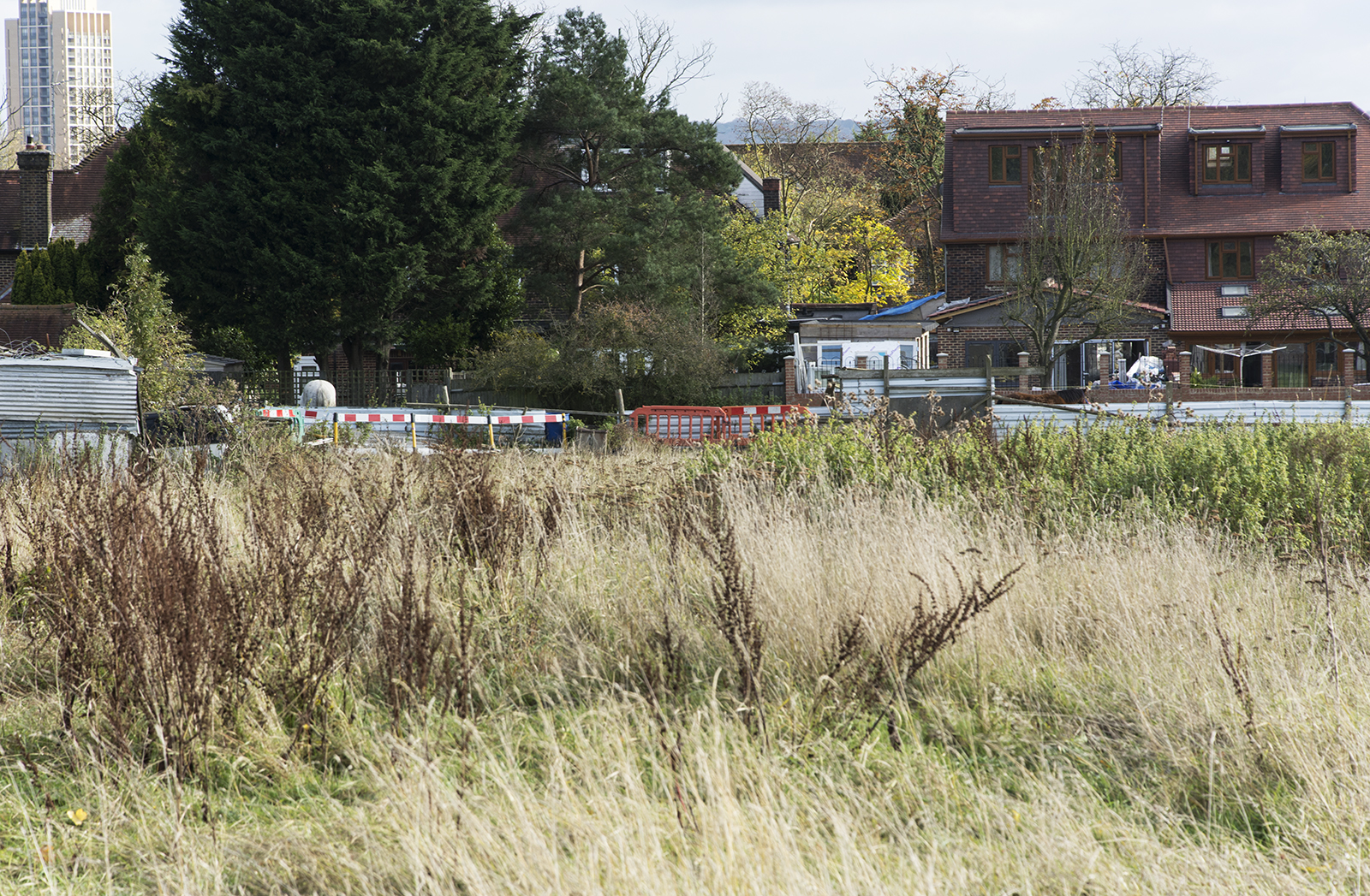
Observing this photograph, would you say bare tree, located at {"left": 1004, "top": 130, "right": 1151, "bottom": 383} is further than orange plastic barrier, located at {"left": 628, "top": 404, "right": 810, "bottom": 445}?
Yes

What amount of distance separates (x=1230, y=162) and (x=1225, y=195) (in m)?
1.12

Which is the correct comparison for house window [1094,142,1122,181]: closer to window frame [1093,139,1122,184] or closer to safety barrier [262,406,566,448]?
window frame [1093,139,1122,184]

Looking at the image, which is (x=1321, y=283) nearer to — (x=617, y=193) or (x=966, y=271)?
(x=966, y=271)

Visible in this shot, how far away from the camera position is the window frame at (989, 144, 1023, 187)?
36.3 meters

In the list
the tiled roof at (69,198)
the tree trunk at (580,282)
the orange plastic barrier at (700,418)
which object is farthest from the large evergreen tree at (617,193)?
the tiled roof at (69,198)

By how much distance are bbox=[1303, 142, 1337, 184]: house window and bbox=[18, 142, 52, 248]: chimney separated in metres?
41.4

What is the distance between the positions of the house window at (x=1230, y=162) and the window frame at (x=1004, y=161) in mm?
6151

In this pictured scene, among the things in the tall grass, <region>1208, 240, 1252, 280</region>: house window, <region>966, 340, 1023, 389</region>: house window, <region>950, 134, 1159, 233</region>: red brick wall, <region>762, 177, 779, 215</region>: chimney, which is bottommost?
the tall grass

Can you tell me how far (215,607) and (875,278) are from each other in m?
43.1

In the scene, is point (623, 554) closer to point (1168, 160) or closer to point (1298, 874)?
point (1298, 874)

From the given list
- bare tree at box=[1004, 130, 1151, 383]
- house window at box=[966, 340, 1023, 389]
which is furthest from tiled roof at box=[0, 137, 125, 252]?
bare tree at box=[1004, 130, 1151, 383]

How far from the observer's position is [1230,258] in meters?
36.1

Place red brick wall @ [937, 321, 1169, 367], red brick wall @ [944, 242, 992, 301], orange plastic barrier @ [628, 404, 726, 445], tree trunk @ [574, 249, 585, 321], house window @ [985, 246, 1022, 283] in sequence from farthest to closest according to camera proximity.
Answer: red brick wall @ [944, 242, 992, 301] < house window @ [985, 246, 1022, 283] < red brick wall @ [937, 321, 1169, 367] < tree trunk @ [574, 249, 585, 321] < orange plastic barrier @ [628, 404, 726, 445]

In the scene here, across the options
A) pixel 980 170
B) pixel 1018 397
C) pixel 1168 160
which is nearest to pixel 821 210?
pixel 980 170
